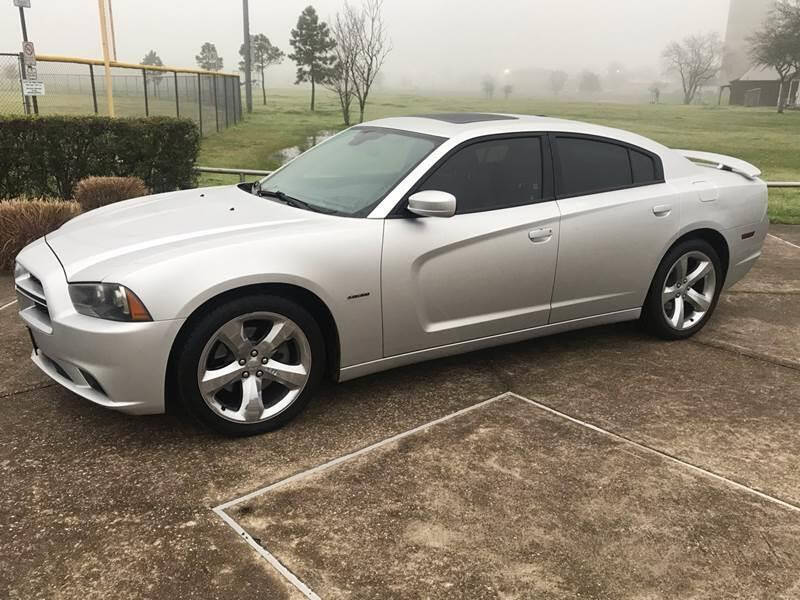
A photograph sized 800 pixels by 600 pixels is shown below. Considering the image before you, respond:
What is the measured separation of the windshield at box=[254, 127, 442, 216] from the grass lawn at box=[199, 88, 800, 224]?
11.2 m

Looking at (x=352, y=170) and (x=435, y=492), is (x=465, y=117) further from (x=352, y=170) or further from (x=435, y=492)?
(x=435, y=492)

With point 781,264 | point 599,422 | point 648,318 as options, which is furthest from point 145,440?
point 781,264

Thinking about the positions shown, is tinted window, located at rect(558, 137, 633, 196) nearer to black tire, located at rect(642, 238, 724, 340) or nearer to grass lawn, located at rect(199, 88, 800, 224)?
black tire, located at rect(642, 238, 724, 340)

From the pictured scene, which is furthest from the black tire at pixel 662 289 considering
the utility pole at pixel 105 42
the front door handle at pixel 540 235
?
the utility pole at pixel 105 42

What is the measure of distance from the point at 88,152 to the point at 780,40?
35.1 meters

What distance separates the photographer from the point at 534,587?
246cm

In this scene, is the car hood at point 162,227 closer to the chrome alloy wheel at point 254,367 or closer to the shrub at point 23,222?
the chrome alloy wheel at point 254,367

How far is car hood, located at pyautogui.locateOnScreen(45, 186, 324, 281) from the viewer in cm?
329

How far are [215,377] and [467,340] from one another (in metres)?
1.49

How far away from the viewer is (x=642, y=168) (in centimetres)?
474

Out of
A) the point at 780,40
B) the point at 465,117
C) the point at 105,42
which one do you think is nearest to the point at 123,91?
the point at 105,42

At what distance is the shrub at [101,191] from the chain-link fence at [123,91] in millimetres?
4533

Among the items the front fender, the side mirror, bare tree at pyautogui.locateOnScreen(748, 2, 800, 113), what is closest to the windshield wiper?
the front fender

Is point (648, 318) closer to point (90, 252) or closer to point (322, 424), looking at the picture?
point (322, 424)
